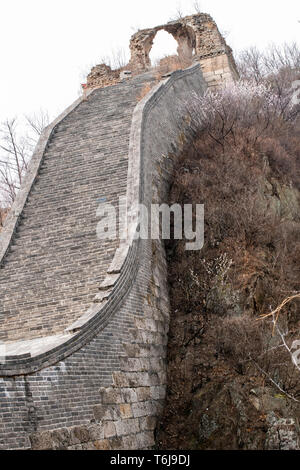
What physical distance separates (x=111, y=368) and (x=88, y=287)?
2.13m

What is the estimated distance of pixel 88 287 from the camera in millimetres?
13625

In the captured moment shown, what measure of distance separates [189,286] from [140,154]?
12.1 ft

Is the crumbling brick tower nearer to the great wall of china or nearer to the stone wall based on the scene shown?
the great wall of china

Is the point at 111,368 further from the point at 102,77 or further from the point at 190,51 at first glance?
the point at 190,51

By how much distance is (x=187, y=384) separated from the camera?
13781 millimetres

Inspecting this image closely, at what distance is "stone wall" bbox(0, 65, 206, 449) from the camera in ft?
32.3

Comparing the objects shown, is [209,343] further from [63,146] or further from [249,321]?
[63,146]

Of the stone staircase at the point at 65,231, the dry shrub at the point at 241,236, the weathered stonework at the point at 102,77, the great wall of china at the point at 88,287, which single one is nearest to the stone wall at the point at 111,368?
the great wall of china at the point at 88,287

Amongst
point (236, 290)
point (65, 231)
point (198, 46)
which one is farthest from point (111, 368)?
point (198, 46)

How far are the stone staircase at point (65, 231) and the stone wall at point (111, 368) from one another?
0.46 metres

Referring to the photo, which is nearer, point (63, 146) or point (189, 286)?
point (189, 286)

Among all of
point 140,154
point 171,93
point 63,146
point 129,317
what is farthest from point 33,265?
point 171,93

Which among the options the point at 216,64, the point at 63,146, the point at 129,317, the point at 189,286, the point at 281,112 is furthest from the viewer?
the point at 216,64

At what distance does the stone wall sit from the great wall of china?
0.8 inches
